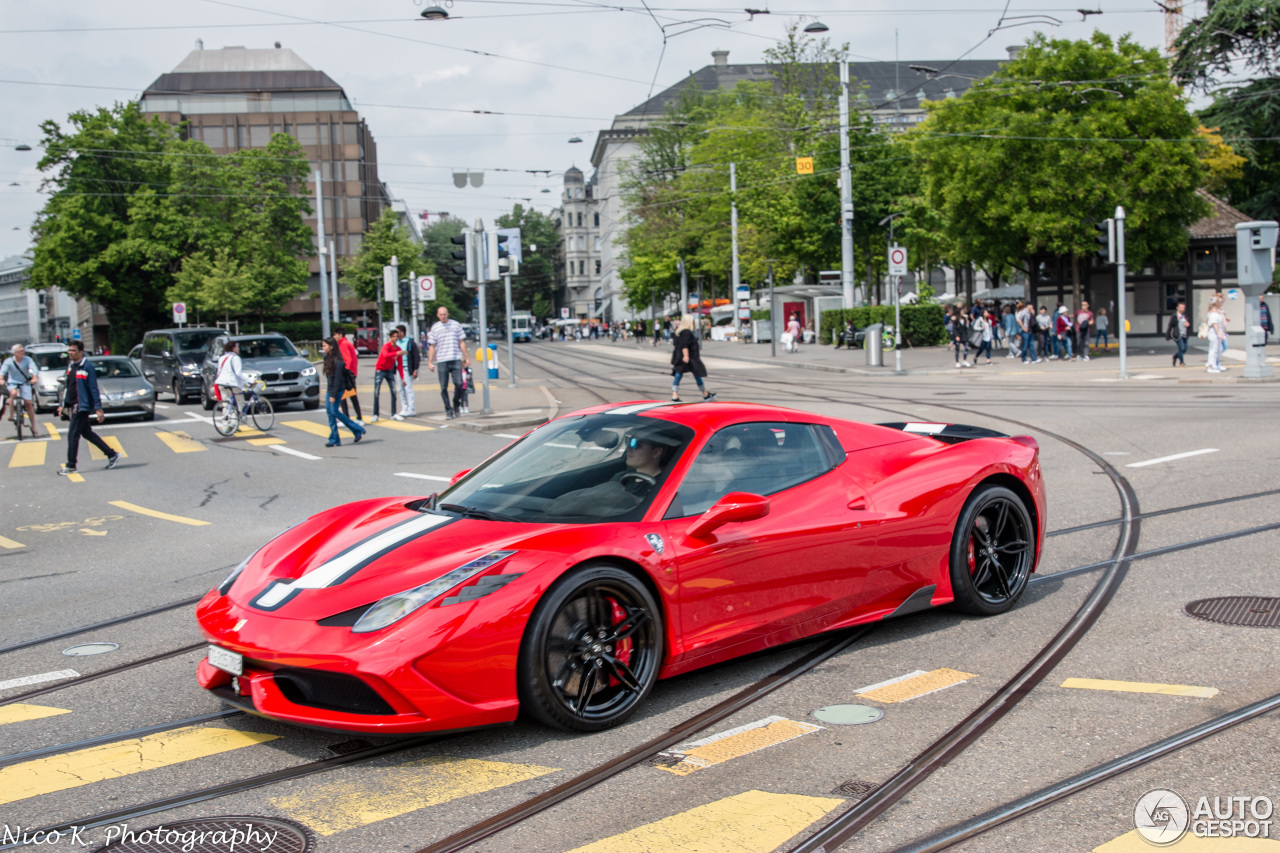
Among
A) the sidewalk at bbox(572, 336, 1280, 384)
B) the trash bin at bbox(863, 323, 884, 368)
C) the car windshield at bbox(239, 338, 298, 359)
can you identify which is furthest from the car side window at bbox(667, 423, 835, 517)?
the trash bin at bbox(863, 323, 884, 368)

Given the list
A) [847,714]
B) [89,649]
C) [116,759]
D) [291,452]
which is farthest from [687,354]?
[116,759]

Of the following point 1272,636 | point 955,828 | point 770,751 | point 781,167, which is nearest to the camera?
point 955,828

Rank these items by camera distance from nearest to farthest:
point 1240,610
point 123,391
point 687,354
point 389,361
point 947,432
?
point 1240,610 < point 947,432 < point 687,354 < point 389,361 < point 123,391

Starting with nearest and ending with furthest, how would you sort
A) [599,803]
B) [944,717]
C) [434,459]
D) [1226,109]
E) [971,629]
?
[599,803]
[944,717]
[971,629]
[434,459]
[1226,109]

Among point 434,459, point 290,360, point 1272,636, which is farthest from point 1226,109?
point 1272,636

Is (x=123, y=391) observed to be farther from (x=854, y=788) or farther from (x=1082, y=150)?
(x=1082, y=150)

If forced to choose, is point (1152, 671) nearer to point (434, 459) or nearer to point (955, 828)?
point (955, 828)

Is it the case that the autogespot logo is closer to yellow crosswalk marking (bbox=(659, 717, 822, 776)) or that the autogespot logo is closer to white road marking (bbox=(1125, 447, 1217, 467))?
yellow crosswalk marking (bbox=(659, 717, 822, 776))

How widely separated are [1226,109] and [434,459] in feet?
132

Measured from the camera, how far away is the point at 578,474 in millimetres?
5168

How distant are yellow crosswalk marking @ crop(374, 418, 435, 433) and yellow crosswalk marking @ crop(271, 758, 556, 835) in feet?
51.7

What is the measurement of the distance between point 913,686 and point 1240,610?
7.31 feet

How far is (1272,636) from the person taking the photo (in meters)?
5.41

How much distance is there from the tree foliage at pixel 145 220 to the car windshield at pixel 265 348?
35.2m
